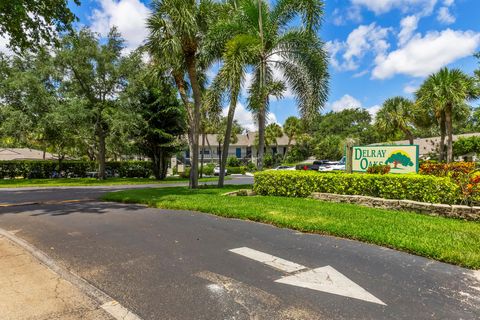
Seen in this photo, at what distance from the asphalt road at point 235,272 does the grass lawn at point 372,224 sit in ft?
0.97

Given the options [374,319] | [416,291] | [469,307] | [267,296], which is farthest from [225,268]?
[469,307]

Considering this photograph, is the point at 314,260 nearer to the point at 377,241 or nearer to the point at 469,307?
the point at 377,241

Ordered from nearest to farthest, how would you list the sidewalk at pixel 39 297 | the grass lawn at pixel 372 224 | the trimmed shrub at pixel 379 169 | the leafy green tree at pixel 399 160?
the sidewalk at pixel 39 297 → the grass lawn at pixel 372 224 → the trimmed shrub at pixel 379 169 → the leafy green tree at pixel 399 160

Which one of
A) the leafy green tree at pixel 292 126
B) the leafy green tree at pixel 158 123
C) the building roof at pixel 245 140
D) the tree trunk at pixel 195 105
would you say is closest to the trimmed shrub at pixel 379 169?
the tree trunk at pixel 195 105

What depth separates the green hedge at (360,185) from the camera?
348 inches

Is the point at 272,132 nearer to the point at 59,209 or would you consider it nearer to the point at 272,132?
the point at 272,132

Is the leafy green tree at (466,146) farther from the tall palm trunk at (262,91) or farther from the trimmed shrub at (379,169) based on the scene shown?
the tall palm trunk at (262,91)

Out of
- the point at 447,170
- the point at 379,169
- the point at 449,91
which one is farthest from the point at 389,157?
the point at 449,91

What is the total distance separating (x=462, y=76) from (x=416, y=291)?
2487 cm

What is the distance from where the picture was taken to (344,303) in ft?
11.7

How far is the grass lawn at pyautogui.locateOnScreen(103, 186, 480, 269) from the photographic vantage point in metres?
5.26

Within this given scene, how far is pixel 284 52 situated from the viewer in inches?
567

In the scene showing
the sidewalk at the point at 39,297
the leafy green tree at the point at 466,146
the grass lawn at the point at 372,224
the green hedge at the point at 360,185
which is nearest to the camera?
the sidewalk at the point at 39,297

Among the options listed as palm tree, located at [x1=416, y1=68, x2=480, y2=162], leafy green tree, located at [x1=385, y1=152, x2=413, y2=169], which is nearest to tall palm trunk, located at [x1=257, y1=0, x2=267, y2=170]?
leafy green tree, located at [x1=385, y1=152, x2=413, y2=169]
